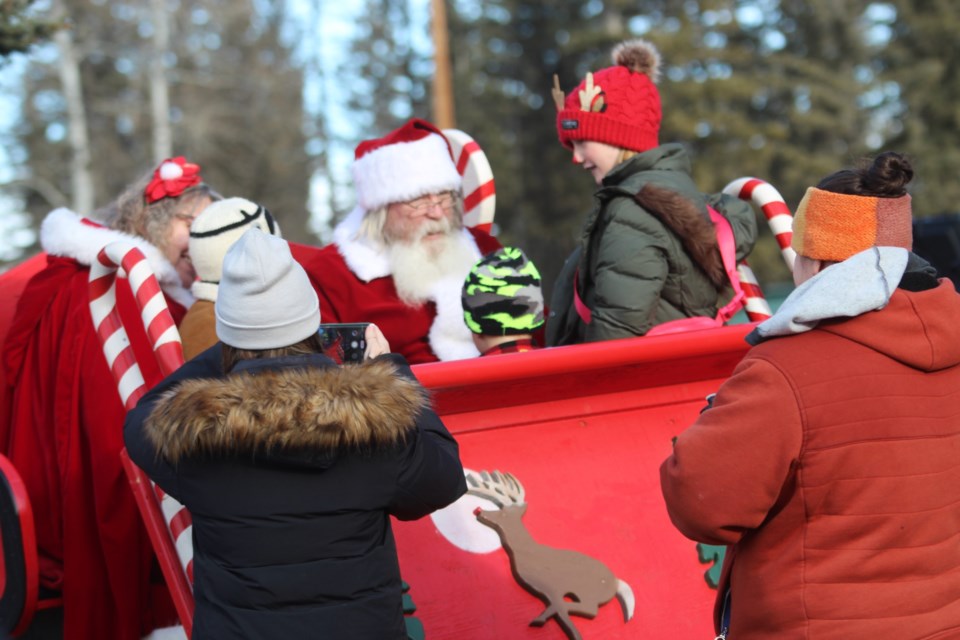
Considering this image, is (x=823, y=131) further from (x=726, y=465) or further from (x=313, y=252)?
(x=726, y=465)

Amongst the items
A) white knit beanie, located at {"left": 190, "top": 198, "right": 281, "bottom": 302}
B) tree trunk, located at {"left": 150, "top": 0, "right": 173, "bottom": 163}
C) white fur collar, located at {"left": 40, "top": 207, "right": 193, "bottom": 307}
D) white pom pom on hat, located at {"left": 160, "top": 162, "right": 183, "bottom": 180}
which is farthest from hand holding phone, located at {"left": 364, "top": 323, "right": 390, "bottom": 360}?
tree trunk, located at {"left": 150, "top": 0, "right": 173, "bottom": 163}

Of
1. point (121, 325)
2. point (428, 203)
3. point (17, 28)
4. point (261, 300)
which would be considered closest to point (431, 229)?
point (428, 203)

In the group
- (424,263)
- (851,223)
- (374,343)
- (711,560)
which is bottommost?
(711,560)

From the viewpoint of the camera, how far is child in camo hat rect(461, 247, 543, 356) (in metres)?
3.39

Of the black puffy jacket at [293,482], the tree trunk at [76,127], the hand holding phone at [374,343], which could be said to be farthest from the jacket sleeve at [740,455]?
the tree trunk at [76,127]

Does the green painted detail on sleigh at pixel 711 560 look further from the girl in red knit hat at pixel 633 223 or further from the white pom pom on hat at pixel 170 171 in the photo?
the white pom pom on hat at pixel 170 171

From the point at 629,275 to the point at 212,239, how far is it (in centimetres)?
138

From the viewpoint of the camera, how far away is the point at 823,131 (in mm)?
27922

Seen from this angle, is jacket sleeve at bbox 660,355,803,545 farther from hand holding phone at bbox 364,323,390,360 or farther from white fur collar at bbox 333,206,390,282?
white fur collar at bbox 333,206,390,282

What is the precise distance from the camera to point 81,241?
12.5 feet

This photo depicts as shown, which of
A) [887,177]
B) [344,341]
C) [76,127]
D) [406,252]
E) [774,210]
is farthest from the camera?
[76,127]

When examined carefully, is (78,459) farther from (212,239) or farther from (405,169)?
(405,169)

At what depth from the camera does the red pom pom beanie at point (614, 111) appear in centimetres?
381

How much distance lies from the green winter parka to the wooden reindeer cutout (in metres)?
0.70
